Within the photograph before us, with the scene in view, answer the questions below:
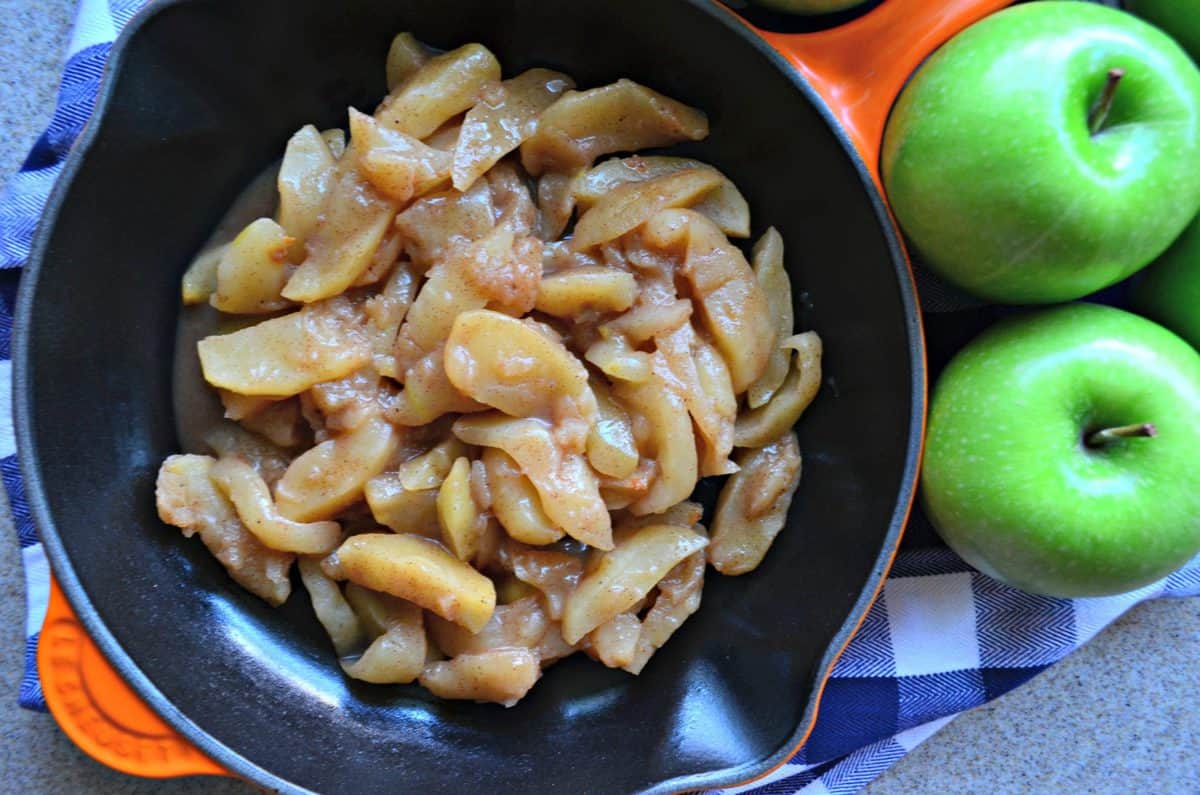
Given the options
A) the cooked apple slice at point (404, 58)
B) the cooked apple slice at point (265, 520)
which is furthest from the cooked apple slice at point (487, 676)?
the cooked apple slice at point (404, 58)

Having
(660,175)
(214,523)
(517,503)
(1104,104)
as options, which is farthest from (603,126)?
(214,523)

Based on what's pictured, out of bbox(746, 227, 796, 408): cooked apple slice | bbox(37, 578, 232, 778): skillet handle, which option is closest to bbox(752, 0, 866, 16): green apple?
bbox(746, 227, 796, 408): cooked apple slice

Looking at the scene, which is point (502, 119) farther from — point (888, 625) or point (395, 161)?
point (888, 625)

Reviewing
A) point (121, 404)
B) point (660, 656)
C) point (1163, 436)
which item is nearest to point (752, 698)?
point (660, 656)

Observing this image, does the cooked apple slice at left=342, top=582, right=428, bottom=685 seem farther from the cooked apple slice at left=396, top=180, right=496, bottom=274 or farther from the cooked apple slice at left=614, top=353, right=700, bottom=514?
the cooked apple slice at left=396, top=180, right=496, bottom=274

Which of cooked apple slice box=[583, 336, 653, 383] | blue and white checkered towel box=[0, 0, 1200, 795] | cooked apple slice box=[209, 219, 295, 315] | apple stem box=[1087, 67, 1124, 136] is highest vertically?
apple stem box=[1087, 67, 1124, 136]

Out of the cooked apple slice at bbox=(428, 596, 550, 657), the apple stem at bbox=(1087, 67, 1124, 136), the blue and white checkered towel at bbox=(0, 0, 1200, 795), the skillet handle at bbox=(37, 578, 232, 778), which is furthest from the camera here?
the blue and white checkered towel at bbox=(0, 0, 1200, 795)
